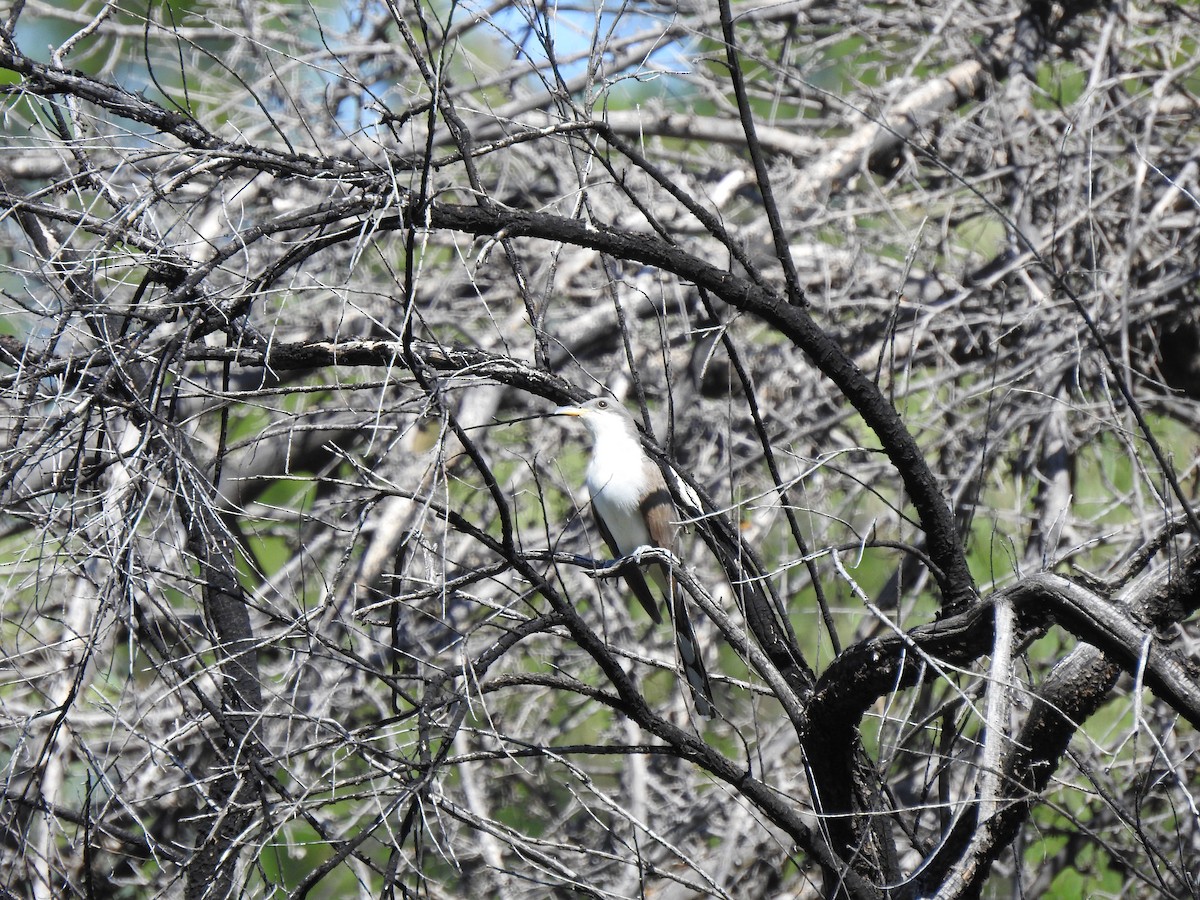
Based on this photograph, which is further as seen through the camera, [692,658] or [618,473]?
[618,473]

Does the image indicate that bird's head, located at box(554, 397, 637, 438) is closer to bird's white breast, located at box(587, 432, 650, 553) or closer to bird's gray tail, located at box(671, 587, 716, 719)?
bird's white breast, located at box(587, 432, 650, 553)

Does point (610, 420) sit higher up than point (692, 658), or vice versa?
point (610, 420)

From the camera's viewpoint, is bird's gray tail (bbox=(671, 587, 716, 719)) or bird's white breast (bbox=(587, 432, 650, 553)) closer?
bird's gray tail (bbox=(671, 587, 716, 719))

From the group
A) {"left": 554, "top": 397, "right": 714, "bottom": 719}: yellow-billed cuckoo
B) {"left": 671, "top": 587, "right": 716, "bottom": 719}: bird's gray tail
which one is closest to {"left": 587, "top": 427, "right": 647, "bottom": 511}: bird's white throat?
{"left": 554, "top": 397, "right": 714, "bottom": 719}: yellow-billed cuckoo

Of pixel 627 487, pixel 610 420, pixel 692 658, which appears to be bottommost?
pixel 692 658

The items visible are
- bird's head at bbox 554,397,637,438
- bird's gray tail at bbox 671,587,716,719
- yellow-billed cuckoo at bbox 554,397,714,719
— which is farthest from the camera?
yellow-billed cuckoo at bbox 554,397,714,719

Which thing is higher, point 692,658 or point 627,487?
point 627,487

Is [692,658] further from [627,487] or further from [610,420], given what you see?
[610,420]

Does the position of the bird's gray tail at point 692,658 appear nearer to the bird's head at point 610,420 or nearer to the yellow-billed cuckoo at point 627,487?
the yellow-billed cuckoo at point 627,487

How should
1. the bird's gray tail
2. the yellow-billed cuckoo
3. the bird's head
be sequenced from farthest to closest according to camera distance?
the yellow-billed cuckoo < the bird's head < the bird's gray tail

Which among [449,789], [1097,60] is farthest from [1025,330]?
[449,789]

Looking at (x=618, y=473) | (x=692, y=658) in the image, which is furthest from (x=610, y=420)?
(x=692, y=658)

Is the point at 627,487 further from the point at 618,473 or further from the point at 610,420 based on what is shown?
the point at 610,420

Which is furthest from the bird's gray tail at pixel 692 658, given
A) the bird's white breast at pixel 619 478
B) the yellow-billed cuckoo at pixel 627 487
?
the bird's white breast at pixel 619 478
